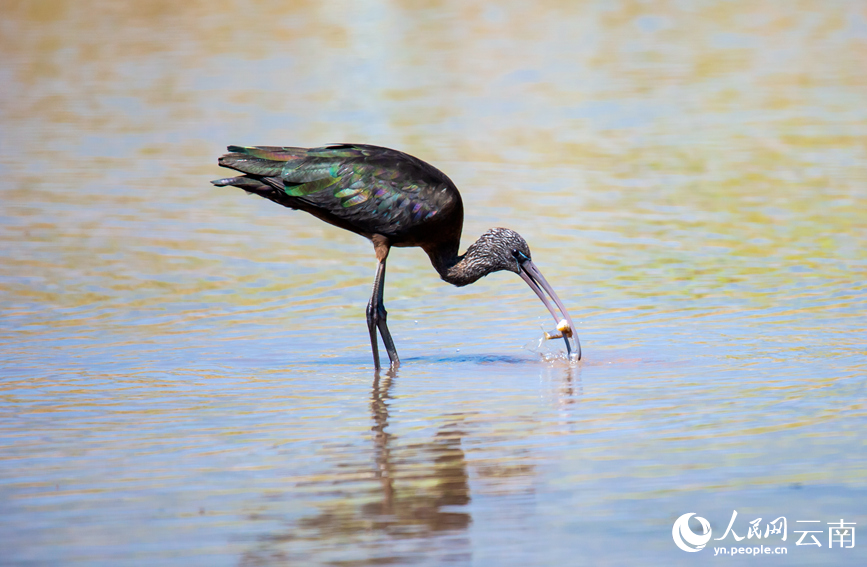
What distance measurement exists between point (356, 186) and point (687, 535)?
14.3 feet

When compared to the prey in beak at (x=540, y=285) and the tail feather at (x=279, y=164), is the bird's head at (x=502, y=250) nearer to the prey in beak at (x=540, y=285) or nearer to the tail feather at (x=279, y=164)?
the prey in beak at (x=540, y=285)

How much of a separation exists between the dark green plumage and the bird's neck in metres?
0.41

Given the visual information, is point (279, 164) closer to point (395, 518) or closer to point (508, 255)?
point (508, 255)

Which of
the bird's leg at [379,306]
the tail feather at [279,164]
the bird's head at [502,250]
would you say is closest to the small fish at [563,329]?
the bird's head at [502,250]

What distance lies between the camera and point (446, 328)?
1025cm

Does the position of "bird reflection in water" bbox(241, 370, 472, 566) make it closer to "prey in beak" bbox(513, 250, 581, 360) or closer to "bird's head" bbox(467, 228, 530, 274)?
"prey in beak" bbox(513, 250, 581, 360)

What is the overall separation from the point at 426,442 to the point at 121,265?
6110 mm

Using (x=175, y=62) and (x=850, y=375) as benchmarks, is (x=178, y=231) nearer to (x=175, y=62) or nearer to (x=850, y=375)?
(x=850, y=375)

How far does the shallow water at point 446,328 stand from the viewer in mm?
5973

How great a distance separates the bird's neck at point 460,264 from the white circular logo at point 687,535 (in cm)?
425

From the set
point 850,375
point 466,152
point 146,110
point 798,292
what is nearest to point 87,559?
point 850,375

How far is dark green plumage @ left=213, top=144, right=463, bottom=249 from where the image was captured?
30.7 ft

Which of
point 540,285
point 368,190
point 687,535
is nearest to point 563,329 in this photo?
point 540,285

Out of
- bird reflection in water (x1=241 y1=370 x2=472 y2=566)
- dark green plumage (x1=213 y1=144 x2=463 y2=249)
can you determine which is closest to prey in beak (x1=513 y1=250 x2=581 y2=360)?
dark green plumage (x1=213 y1=144 x2=463 y2=249)
